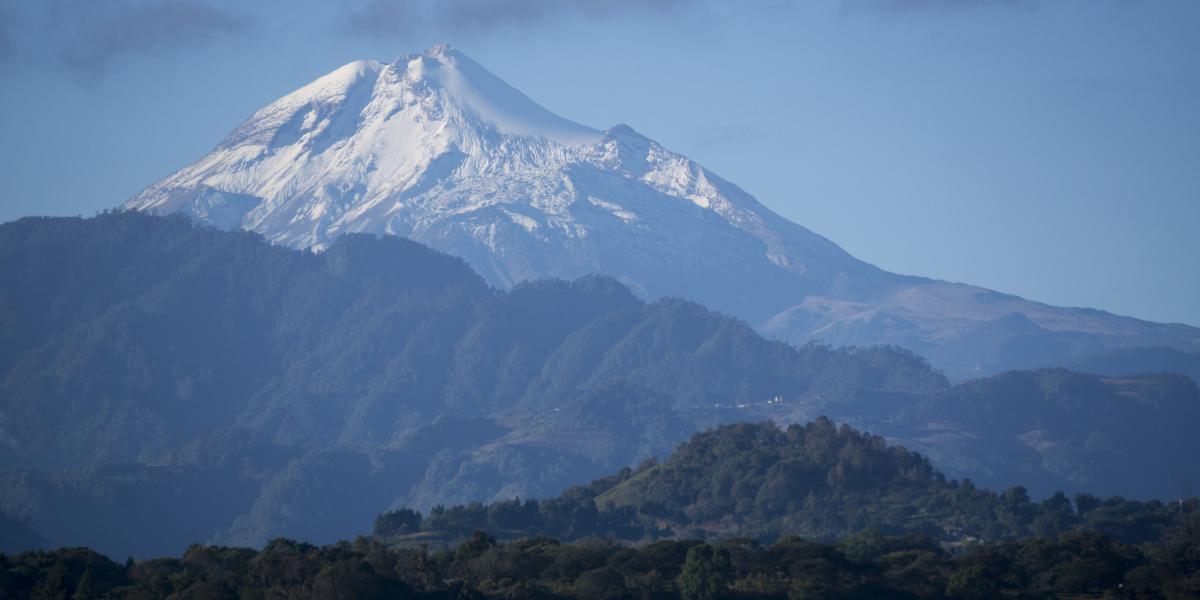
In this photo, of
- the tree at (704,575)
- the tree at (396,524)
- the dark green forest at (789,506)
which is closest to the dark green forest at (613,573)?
the tree at (704,575)

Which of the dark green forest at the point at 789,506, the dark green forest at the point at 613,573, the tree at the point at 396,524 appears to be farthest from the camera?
the tree at the point at 396,524

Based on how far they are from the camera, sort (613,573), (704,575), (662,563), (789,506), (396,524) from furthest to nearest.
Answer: (789,506) < (396,524) < (662,563) < (613,573) < (704,575)

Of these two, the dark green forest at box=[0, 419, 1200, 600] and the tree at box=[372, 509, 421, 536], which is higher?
the tree at box=[372, 509, 421, 536]

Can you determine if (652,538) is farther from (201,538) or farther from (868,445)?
(201,538)

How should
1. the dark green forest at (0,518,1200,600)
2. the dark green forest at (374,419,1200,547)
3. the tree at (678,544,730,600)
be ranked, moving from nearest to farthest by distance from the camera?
1. the dark green forest at (0,518,1200,600)
2. the tree at (678,544,730,600)
3. the dark green forest at (374,419,1200,547)

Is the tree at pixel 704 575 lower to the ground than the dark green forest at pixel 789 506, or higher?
lower

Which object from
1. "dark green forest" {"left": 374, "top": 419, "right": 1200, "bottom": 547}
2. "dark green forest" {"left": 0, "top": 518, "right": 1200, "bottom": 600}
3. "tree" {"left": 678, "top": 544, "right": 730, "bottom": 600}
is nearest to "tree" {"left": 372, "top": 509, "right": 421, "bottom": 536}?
"dark green forest" {"left": 374, "top": 419, "right": 1200, "bottom": 547}

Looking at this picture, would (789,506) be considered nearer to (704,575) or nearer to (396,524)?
(396,524)

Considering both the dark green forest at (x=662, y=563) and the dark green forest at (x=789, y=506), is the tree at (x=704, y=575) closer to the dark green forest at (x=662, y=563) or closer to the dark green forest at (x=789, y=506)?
the dark green forest at (x=662, y=563)

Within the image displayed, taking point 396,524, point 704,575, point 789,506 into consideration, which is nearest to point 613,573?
point 704,575

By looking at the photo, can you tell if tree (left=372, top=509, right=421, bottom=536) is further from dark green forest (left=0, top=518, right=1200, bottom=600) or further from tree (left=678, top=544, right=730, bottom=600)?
tree (left=678, top=544, right=730, bottom=600)

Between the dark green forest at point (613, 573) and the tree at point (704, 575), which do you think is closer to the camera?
the dark green forest at point (613, 573)

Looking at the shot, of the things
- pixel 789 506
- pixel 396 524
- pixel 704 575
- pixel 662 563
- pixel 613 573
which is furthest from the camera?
pixel 789 506

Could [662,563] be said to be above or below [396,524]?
below
